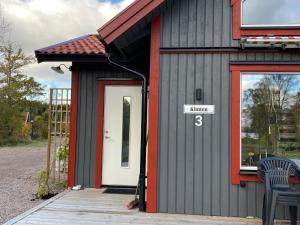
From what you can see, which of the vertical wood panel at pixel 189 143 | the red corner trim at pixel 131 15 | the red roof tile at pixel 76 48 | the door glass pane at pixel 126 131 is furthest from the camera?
the door glass pane at pixel 126 131

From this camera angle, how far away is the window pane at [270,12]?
5656 millimetres

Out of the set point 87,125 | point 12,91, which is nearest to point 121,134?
point 87,125

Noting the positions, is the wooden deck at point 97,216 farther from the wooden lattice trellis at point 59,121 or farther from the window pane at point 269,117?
the wooden lattice trellis at point 59,121

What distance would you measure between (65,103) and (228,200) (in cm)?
409

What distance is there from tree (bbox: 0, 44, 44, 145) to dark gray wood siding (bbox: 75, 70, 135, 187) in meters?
15.6

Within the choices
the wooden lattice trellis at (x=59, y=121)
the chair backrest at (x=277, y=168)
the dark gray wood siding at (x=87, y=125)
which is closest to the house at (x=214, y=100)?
the chair backrest at (x=277, y=168)

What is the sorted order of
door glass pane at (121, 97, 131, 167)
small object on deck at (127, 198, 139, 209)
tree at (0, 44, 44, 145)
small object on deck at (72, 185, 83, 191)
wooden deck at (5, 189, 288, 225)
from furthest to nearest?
tree at (0, 44, 44, 145) → door glass pane at (121, 97, 131, 167) → small object on deck at (72, 185, 83, 191) → small object on deck at (127, 198, 139, 209) → wooden deck at (5, 189, 288, 225)

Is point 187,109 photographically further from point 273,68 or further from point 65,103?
point 65,103

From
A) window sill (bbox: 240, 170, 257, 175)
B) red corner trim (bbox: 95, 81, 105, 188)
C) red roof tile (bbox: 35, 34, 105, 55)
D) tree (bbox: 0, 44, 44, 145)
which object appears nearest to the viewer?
window sill (bbox: 240, 170, 257, 175)

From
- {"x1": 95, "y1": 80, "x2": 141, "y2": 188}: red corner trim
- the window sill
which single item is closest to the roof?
{"x1": 95, "y1": 80, "x2": 141, "y2": 188}: red corner trim

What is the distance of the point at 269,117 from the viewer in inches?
224

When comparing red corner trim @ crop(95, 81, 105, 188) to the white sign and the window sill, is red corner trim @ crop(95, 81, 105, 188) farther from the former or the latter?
the window sill

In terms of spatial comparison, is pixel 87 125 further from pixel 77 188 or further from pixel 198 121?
pixel 198 121

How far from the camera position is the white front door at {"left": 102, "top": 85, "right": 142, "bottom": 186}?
300 inches
